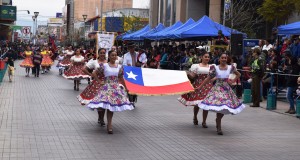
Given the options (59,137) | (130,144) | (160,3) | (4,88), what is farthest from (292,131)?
(160,3)

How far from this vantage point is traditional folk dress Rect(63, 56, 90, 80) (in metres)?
23.7

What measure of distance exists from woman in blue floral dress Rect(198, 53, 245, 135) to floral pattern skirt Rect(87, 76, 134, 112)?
5.73ft

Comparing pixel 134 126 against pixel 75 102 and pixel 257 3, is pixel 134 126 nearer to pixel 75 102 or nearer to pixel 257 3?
pixel 75 102

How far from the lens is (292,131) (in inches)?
513

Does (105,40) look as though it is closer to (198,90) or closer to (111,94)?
(198,90)

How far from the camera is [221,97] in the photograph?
475 inches

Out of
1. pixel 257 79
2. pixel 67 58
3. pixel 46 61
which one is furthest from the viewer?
pixel 46 61

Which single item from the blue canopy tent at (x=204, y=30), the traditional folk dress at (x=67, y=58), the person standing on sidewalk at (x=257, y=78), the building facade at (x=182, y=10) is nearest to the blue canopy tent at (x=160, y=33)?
the blue canopy tent at (x=204, y=30)

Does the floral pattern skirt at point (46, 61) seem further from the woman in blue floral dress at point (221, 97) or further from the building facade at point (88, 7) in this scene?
the building facade at point (88, 7)

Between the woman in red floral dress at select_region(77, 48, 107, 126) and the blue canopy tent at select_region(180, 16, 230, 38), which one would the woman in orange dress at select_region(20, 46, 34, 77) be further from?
the woman in red floral dress at select_region(77, 48, 107, 126)

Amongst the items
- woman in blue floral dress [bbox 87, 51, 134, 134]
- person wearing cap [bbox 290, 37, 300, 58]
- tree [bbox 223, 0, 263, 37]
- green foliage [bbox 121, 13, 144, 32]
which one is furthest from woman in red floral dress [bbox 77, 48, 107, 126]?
green foliage [bbox 121, 13, 144, 32]

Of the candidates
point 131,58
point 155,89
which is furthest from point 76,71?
point 155,89

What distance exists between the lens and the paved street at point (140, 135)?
9609 mm

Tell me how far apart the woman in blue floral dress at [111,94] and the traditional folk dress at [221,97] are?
170cm
